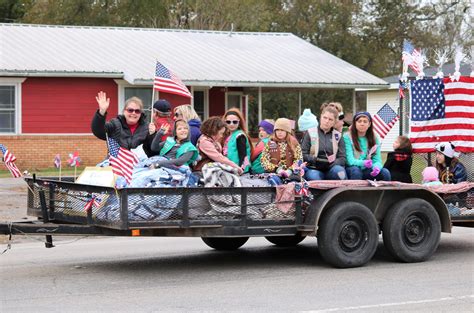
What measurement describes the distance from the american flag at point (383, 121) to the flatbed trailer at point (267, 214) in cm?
192

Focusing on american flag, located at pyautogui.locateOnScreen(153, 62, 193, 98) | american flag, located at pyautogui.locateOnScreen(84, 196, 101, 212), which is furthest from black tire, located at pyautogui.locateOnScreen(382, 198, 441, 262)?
american flag, located at pyautogui.locateOnScreen(84, 196, 101, 212)

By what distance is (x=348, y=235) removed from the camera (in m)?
9.74

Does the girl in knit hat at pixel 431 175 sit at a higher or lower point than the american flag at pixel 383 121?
lower

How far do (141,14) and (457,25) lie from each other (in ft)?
66.5

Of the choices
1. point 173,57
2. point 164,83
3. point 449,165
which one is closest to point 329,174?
point 449,165

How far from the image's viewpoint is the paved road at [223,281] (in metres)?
7.87

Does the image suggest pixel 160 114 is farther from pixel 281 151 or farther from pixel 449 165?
pixel 449 165

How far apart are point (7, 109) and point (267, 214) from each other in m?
19.9

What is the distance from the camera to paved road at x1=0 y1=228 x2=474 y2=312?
787 centimetres

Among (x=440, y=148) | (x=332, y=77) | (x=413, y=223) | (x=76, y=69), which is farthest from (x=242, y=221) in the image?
(x=332, y=77)

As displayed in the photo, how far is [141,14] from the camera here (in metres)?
50.3

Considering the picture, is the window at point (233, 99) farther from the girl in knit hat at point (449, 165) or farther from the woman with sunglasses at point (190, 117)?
the woman with sunglasses at point (190, 117)

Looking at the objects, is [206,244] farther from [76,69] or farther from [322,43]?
[322,43]

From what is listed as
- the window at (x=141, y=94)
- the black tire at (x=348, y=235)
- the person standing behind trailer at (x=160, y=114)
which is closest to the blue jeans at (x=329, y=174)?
the black tire at (x=348, y=235)
